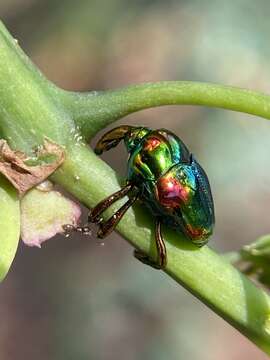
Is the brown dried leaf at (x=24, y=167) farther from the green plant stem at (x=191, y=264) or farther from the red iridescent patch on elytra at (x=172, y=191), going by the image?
the red iridescent patch on elytra at (x=172, y=191)

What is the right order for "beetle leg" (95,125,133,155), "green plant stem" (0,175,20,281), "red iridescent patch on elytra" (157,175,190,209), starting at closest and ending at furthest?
1. "green plant stem" (0,175,20,281)
2. "red iridescent patch on elytra" (157,175,190,209)
3. "beetle leg" (95,125,133,155)

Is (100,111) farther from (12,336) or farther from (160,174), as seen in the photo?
(12,336)

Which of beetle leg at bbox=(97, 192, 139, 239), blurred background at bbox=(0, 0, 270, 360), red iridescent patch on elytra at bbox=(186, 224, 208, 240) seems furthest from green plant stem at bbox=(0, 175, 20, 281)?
blurred background at bbox=(0, 0, 270, 360)

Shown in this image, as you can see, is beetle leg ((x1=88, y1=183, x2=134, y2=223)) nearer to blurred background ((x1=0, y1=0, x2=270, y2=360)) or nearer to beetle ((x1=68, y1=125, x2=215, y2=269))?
beetle ((x1=68, y1=125, x2=215, y2=269))

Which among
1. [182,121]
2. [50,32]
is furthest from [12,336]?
[50,32]

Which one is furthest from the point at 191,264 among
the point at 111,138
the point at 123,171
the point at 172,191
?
the point at 123,171

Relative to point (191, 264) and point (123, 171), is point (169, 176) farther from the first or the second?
point (123, 171)
